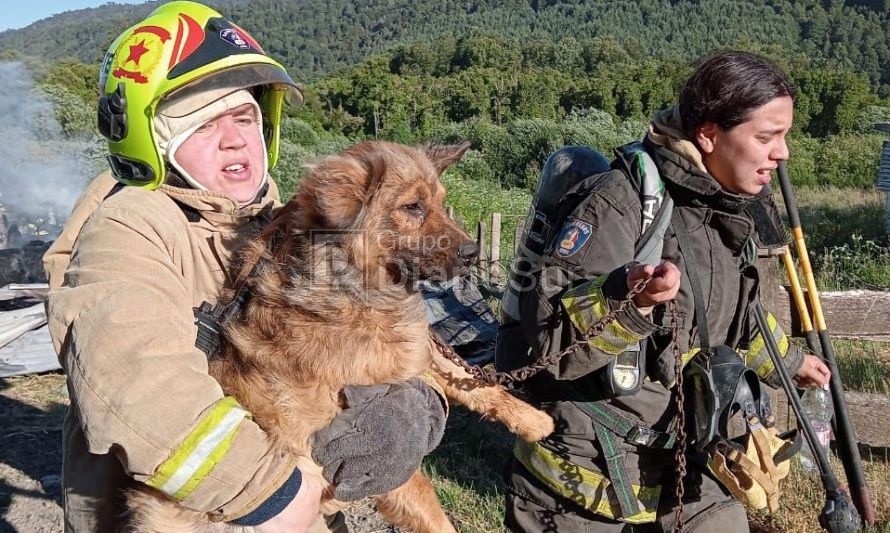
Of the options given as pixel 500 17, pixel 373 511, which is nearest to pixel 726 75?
pixel 373 511

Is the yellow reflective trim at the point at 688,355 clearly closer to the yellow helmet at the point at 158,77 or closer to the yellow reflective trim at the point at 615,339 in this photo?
the yellow reflective trim at the point at 615,339

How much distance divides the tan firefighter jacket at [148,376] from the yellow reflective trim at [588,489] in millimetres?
1424

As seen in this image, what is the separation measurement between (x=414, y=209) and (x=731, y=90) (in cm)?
142

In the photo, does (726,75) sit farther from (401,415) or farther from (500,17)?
(500,17)

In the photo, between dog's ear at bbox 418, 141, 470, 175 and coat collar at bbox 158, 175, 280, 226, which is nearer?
coat collar at bbox 158, 175, 280, 226

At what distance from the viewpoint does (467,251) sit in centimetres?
275

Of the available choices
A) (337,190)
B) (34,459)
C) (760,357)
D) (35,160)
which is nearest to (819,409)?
(760,357)

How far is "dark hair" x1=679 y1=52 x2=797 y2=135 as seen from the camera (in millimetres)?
2750

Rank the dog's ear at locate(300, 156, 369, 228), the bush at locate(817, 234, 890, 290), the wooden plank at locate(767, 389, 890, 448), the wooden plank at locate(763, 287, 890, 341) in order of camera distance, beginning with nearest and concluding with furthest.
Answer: the dog's ear at locate(300, 156, 369, 228) < the wooden plank at locate(767, 389, 890, 448) < the wooden plank at locate(763, 287, 890, 341) < the bush at locate(817, 234, 890, 290)

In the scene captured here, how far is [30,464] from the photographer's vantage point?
5930mm

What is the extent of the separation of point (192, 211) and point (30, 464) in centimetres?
506

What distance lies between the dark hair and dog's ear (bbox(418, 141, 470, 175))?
3.42 feet

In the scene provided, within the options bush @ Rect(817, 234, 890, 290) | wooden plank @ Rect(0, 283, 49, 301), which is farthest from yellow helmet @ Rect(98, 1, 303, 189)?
bush @ Rect(817, 234, 890, 290)

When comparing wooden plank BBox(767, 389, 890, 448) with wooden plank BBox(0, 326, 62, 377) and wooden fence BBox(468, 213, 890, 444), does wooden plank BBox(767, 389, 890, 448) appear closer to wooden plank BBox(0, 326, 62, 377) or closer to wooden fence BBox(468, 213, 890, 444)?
wooden fence BBox(468, 213, 890, 444)
